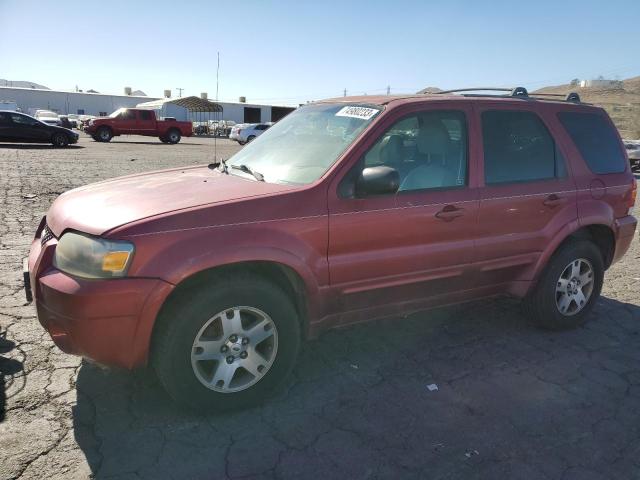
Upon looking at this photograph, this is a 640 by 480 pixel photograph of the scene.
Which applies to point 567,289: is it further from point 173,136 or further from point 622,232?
point 173,136

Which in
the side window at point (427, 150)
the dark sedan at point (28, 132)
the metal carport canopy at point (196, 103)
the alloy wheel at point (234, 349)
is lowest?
the alloy wheel at point (234, 349)

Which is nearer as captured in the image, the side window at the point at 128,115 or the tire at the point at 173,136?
the side window at the point at 128,115

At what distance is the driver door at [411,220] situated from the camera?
10.3 ft

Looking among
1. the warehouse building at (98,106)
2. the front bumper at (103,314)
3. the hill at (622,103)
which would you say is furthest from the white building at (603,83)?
the front bumper at (103,314)

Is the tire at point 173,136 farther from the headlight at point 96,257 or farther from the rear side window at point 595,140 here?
the headlight at point 96,257

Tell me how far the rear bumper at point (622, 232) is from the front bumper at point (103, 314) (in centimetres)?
381

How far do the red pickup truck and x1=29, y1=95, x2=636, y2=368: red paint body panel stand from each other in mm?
25784

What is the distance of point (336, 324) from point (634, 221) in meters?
3.09

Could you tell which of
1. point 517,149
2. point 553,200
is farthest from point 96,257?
point 553,200

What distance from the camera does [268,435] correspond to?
2801 millimetres

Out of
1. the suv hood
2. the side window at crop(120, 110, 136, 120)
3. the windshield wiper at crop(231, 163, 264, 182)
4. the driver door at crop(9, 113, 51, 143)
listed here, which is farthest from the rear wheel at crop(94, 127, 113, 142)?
the windshield wiper at crop(231, 163, 264, 182)

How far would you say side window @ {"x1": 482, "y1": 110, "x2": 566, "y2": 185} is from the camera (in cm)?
376

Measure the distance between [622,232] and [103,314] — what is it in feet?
13.7

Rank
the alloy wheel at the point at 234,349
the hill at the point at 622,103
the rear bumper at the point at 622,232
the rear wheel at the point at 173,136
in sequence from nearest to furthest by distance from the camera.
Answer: the alloy wheel at the point at 234,349 < the rear bumper at the point at 622,232 < the rear wheel at the point at 173,136 < the hill at the point at 622,103
